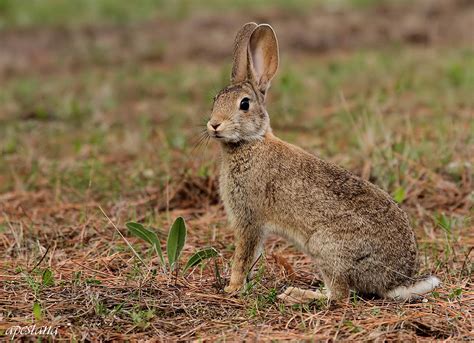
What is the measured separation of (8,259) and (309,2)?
32.0ft

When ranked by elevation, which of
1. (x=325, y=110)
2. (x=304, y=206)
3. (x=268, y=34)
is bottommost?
Result: (x=325, y=110)

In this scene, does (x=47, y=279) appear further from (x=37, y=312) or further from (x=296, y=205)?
(x=296, y=205)

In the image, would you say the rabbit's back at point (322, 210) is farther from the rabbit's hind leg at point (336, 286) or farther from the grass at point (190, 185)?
the grass at point (190, 185)

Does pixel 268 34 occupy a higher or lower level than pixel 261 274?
higher

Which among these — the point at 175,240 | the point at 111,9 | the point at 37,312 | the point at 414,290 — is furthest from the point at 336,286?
the point at 111,9

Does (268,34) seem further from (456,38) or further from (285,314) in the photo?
(456,38)

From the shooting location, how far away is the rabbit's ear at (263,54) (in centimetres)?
475

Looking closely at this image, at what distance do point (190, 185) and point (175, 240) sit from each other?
1.67 m

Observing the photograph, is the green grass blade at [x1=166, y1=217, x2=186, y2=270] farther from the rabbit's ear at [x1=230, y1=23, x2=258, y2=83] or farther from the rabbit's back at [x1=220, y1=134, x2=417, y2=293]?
the rabbit's ear at [x1=230, y1=23, x2=258, y2=83]

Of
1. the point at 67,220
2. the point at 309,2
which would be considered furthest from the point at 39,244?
the point at 309,2

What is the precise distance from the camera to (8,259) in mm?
4828

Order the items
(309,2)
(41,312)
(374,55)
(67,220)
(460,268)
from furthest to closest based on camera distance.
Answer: (309,2) < (374,55) < (67,220) < (460,268) < (41,312)

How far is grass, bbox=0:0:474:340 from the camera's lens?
12.6ft

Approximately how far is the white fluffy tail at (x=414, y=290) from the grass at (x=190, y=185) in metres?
0.08
